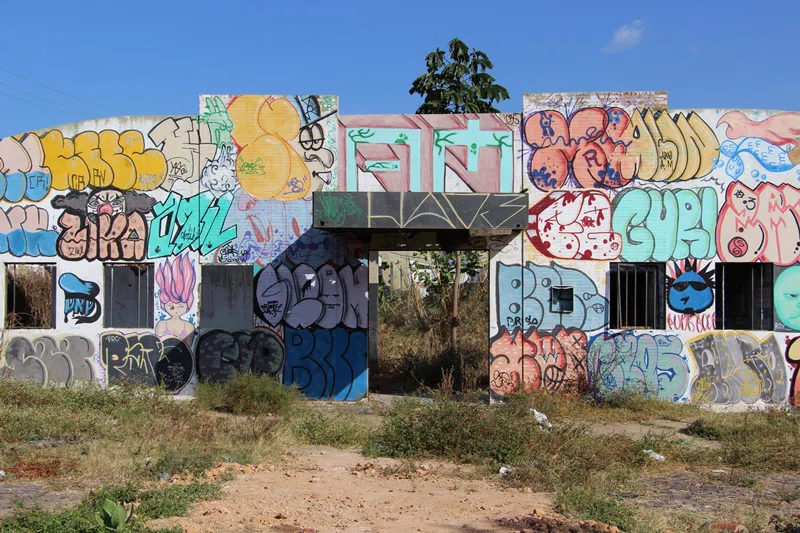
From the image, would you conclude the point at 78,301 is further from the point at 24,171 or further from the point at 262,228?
the point at 262,228

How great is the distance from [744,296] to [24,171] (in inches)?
550

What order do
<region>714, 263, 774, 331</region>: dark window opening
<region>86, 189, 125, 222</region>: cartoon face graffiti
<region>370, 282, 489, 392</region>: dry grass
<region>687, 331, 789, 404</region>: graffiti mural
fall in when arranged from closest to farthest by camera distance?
<region>687, 331, 789, 404</region>: graffiti mural → <region>714, 263, 774, 331</region>: dark window opening → <region>86, 189, 125, 222</region>: cartoon face graffiti → <region>370, 282, 489, 392</region>: dry grass

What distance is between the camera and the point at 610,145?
1401 centimetres

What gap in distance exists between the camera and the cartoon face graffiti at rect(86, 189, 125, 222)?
14.2 meters

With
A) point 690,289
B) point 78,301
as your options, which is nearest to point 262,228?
point 78,301

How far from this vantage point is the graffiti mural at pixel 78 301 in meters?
14.1

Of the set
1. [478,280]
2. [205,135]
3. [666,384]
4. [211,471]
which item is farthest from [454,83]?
[211,471]

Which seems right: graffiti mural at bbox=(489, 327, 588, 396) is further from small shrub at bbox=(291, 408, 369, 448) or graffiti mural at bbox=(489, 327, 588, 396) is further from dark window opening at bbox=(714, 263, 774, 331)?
small shrub at bbox=(291, 408, 369, 448)

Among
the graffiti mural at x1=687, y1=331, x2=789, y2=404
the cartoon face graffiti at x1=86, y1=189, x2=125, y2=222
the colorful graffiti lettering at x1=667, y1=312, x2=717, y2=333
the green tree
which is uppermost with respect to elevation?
the green tree

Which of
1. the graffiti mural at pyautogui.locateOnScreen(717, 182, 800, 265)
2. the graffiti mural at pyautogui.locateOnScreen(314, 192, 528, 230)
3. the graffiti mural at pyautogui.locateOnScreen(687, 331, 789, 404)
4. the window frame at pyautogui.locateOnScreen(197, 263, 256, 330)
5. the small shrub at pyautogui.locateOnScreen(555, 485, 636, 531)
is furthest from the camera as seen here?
the window frame at pyautogui.locateOnScreen(197, 263, 256, 330)

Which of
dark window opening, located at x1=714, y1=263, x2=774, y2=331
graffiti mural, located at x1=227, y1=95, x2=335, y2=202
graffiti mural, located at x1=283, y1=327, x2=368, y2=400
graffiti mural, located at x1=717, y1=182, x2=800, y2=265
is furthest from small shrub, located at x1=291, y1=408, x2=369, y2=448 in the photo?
graffiti mural, located at x1=717, y1=182, x2=800, y2=265

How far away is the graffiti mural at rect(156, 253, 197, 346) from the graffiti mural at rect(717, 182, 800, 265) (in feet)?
32.6

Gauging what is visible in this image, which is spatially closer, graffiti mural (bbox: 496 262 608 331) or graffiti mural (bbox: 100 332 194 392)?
graffiti mural (bbox: 496 262 608 331)

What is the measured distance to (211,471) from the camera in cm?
855
